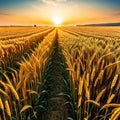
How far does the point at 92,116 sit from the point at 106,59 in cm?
106

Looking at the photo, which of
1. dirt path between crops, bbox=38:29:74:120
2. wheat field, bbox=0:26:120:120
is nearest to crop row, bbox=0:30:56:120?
wheat field, bbox=0:26:120:120


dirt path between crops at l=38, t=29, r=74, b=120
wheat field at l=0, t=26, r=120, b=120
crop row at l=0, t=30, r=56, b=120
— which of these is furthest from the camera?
dirt path between crops at l=38, t=29, r=74, b=120

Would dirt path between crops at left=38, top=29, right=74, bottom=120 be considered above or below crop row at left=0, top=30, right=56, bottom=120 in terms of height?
below

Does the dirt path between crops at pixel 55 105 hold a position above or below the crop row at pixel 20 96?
below

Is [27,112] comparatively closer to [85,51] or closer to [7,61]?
[85,51]

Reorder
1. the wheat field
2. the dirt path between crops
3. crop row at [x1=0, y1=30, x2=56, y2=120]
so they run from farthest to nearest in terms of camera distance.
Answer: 1. the dirt path between crops
2. the wheat field
3. crop row at [x1=0, y1=30, x2=56, y2=120]

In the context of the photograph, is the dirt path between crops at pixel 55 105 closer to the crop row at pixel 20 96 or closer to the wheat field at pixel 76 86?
the wheat field at pixel 76 86

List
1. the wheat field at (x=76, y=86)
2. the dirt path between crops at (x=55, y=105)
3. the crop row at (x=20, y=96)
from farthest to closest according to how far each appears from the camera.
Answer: the dirt path between crops at (x=55, y=105) < the wheat field at (x=76, y=86) < the crop row at (x=20, y=96)

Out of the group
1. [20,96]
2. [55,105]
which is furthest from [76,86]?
[55,105]

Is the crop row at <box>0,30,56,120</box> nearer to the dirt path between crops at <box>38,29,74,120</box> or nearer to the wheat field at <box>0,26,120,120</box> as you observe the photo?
the wheat field at <box>0,26,120,120</box>

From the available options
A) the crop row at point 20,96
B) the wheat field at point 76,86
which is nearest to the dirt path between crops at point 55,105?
the wheat field at point 76,86

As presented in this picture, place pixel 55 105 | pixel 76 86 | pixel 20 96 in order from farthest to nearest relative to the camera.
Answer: pixel 55 105, pixel 76 86, pixel 20 96

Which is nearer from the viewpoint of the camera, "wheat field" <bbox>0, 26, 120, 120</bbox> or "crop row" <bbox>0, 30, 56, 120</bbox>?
"crop row" <bbox>0, 30, 56, 120</bbox>

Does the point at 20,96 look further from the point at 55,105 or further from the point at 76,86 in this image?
the point at 55,105
